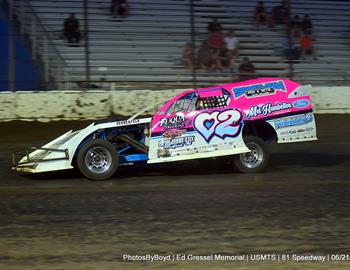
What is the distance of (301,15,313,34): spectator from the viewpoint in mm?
19609

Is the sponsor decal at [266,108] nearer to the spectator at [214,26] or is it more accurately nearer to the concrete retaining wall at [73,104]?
the concrete retaining wall at [73,104]

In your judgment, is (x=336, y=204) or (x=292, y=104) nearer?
(x=336, y=204)

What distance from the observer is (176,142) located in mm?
9375

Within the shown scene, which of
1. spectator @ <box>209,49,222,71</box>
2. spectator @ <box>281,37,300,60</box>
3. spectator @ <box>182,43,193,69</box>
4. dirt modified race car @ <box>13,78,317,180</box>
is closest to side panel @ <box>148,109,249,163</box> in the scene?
dirt modified race car @ <box>13,78,317,180</box>

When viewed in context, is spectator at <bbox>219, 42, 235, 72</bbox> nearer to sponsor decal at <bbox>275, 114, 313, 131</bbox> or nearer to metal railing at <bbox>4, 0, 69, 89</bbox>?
metal railing at <bbox>4, 0, 69, 89</bbox>

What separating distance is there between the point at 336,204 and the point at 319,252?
7.37 feet

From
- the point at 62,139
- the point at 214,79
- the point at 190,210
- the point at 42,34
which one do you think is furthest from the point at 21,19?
the point at 190,210

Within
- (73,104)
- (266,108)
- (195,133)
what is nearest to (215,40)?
(73,104)

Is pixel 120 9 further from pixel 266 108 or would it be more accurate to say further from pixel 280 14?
pixel 266 108

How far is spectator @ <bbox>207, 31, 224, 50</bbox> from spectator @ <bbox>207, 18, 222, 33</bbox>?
0.59ft

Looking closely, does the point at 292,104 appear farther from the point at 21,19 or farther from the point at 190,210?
the point at 21,19

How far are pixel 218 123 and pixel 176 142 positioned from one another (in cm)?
75

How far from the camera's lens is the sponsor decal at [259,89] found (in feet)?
31.6

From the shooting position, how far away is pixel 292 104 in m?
9.70
